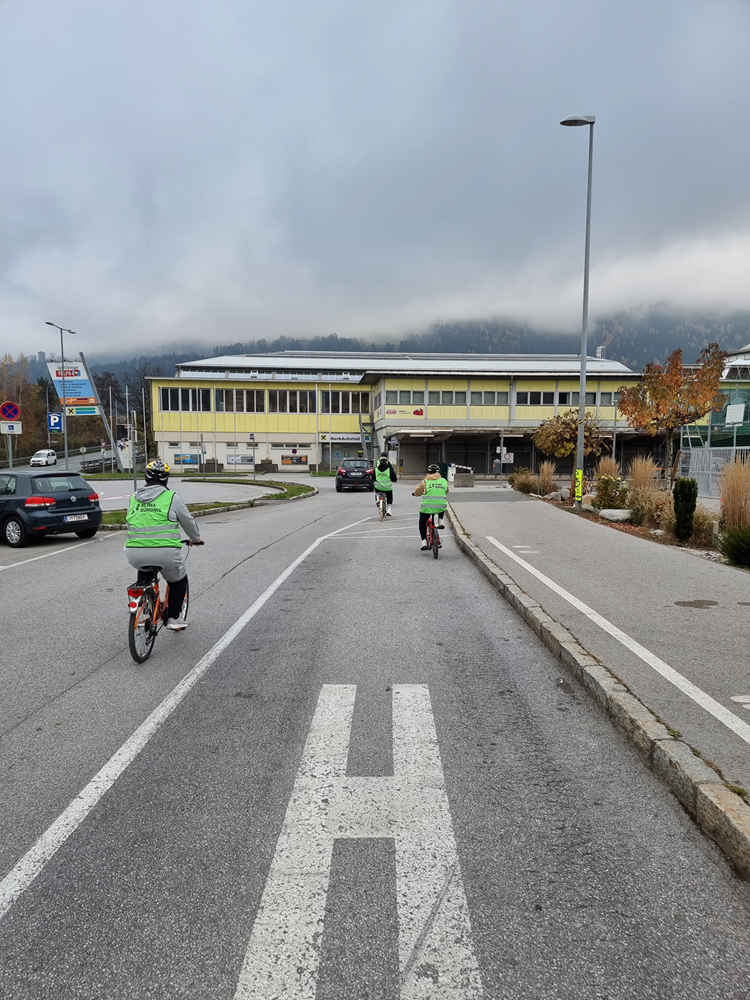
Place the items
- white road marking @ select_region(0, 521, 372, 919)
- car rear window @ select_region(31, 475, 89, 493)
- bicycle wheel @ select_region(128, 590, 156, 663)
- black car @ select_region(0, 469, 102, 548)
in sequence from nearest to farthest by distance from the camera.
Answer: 1. white road marking @ select_region(0, 521, 372, 919)
2. bicycle wheel @ select_region(128, 590, 156, 663)
3. black car @ select_region(0, 469, 102, 548)
4. car rear window @ select_region(31, 475, 89, 493)

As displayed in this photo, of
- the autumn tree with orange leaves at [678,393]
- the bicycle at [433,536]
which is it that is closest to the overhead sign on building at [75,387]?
the autumn tree with orange leaves at [678,393]

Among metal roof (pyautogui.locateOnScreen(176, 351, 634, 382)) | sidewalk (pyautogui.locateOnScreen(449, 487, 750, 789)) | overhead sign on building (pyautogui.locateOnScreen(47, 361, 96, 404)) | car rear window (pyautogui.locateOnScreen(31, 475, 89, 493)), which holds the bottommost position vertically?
sidewalk (pyautogui.locateOnScreen(449, 487, 750, 789))

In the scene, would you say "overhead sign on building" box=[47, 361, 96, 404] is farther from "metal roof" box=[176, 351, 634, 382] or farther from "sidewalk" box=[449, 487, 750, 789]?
"sidewalk" box=[449, 487, 750, 789]

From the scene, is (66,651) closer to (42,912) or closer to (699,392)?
(42,912)

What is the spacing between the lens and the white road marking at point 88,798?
8.80ft

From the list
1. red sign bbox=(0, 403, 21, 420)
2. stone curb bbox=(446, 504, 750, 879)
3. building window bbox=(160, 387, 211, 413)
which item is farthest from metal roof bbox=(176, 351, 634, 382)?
stone curb bbox=(446, 504, 750, 879)

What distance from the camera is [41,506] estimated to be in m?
13.8

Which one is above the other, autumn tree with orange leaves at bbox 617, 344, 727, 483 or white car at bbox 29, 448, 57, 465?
autumn tree with orange leaves at bbox 617, 344, 727, 483

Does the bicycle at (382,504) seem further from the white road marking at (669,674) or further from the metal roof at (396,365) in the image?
the metal roof at (396,365)

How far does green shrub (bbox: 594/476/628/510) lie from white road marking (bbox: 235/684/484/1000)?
52.6 ft

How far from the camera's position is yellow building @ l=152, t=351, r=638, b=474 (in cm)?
5853

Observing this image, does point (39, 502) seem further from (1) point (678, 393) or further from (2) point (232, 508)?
A: (1) point (678, 393)

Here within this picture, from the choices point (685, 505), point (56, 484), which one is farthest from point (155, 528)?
point (685, 505)

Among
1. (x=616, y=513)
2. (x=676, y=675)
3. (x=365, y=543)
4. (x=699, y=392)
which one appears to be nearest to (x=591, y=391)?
(x=699, y=392)
